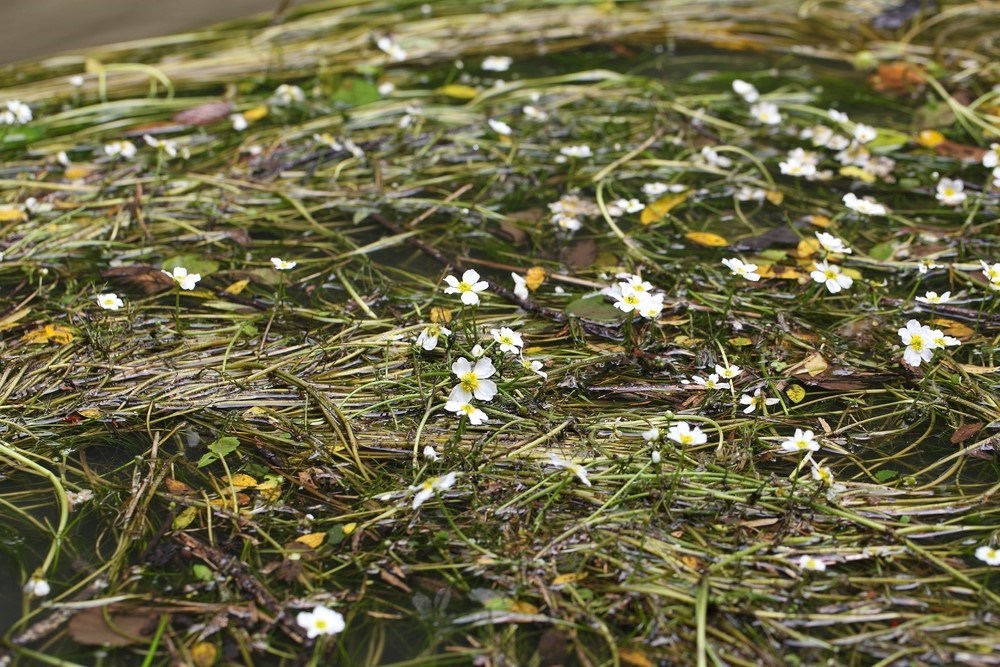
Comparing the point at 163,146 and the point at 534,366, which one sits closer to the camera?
the point at 534,366

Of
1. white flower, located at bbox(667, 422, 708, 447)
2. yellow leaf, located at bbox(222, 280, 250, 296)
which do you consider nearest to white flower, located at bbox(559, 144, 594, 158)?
yellow leaf, located at bbox(222, 280, 250, 296)

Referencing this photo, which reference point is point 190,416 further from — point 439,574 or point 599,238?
point 599,238

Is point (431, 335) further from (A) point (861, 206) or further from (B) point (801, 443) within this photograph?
(A) point (861, 206)

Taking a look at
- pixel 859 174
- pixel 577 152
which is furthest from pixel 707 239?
pixel 859 174

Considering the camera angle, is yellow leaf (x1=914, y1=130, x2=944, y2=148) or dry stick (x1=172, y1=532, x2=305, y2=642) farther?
yellow leaf (x1=914, y1=130, x2=944, y2=148)

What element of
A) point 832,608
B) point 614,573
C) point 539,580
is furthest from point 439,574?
point 832,608

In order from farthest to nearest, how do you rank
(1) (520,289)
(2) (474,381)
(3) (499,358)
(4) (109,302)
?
(1) (520,289), (4) (109,302), (3) (499,358), (2) (474,381)

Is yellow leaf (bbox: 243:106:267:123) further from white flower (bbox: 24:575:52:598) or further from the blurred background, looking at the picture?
white flower (bbox: 24:575:52:598)

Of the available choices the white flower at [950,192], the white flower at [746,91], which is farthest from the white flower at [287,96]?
the white flower at [950,192]
